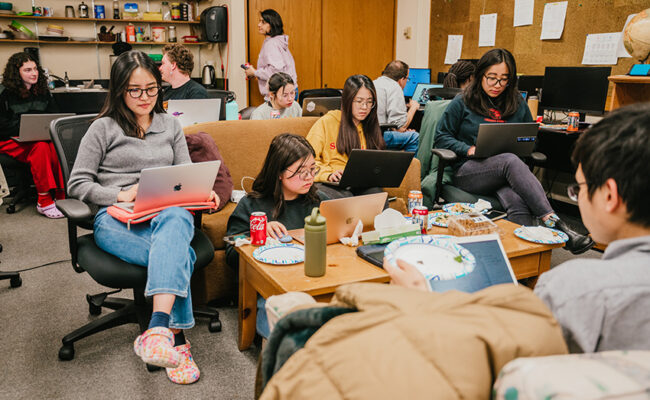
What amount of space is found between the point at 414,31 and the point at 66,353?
5.36m

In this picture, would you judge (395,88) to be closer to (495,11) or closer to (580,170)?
(495,11)

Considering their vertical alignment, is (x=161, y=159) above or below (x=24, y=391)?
above

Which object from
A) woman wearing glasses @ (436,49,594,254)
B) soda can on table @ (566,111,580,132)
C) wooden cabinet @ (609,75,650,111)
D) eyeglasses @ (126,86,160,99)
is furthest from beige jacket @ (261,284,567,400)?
soda can on table @ (566,111,580,132)

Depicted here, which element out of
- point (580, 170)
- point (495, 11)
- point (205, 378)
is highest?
point (495, 11)

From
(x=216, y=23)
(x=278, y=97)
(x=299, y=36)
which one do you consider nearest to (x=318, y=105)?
(x=278, y=97)

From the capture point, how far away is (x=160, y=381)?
75.0 inches

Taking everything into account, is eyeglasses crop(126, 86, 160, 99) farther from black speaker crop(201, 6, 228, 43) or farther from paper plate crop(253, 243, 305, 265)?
black speaker crop(201, 6, 228, 43)

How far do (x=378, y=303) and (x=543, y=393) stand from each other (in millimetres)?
224

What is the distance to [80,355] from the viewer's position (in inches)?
81.5

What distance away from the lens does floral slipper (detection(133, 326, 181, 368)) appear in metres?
1.64

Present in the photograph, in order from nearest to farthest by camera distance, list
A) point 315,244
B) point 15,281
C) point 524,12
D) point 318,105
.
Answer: point 315,244, point 15,281, point 318,105, point 524,12

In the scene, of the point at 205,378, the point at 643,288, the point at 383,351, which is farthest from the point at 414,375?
the point at 205,378

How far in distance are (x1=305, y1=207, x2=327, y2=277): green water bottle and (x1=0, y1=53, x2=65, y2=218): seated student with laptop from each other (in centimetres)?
Answer: 302

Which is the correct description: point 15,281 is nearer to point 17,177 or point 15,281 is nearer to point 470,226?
point 17,177
